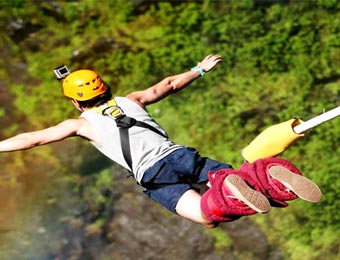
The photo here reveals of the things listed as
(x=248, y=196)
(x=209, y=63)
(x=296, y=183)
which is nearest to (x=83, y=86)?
(x=209, y=63)

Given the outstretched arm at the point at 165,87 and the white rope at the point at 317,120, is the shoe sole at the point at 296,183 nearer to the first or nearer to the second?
the white rope at the point at 317,120

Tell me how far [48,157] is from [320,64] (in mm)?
4441

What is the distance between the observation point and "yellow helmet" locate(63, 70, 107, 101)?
731cm

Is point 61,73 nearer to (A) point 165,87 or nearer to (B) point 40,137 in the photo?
(B) point 40,137

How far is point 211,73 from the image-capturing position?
12.8 m

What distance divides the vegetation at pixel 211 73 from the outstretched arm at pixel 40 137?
4816mm

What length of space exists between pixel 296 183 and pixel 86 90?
2.12 m

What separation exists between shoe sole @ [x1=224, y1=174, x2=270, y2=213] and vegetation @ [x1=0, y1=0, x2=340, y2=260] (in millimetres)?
5474

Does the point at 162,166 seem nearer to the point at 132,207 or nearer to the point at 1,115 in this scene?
the point at 132,207

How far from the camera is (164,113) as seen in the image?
1248 centimetres

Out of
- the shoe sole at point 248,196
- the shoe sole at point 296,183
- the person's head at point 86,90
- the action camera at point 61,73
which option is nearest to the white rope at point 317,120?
the shoe sole at point 296,183

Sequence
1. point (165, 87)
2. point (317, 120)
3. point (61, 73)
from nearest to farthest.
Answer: point (317, 120) < point (61, 73) < point (165, 87)

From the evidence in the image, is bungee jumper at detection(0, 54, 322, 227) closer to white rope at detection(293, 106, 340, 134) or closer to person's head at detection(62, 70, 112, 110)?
person's head at detection(62, 70, 112, 110)

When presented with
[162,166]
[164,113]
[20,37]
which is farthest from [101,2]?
[162,166]
